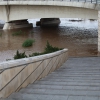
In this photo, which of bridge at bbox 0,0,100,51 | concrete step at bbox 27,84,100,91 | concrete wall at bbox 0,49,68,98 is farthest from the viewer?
bridge at bbox 0,0,100,51

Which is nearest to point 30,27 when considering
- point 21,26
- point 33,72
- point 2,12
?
point 21,26

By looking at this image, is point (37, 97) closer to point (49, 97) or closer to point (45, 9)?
point (49, 97)

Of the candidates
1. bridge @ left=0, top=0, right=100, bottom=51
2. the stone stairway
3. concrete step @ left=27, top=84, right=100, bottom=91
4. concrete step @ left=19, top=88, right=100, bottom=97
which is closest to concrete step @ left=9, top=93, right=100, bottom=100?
the stone stairway

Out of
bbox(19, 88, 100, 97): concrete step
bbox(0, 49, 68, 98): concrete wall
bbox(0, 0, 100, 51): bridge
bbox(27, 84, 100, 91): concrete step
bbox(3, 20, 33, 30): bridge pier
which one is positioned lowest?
bbox(27, 84, 100, 91): concrete step

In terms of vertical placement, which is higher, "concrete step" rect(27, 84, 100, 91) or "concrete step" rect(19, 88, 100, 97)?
"concrete step" rect(19, 88, 100, 97)

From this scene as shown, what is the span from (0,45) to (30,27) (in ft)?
41.5

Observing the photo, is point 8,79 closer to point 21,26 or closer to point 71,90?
point 71,90

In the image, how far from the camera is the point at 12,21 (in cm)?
3331

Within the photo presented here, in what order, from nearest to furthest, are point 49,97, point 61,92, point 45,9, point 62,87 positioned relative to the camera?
point 49,97 < point 61,92 < point 62,87 < point 45,9

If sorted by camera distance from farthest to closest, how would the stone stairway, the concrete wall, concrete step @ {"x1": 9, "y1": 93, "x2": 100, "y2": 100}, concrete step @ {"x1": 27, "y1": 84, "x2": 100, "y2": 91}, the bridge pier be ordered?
Result: the bridge pier < concrete step @ {"x1": 27, "y1": 84, "x2": 100, "y2": 91} < the concrete wall < the stone stairway < concrete step @ {"x1": 9, "y1": 93, "x2": 100, "y2": 100}

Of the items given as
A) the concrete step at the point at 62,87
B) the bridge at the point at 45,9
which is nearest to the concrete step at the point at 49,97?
the concrete step at the point at 62,87

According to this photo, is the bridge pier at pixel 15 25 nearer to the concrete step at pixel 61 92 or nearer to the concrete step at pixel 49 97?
the concrete step at pixel 61 92

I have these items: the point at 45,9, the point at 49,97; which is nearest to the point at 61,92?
the point at 49,97

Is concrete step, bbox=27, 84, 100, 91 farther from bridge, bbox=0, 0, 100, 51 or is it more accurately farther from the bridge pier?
the bridge pier
